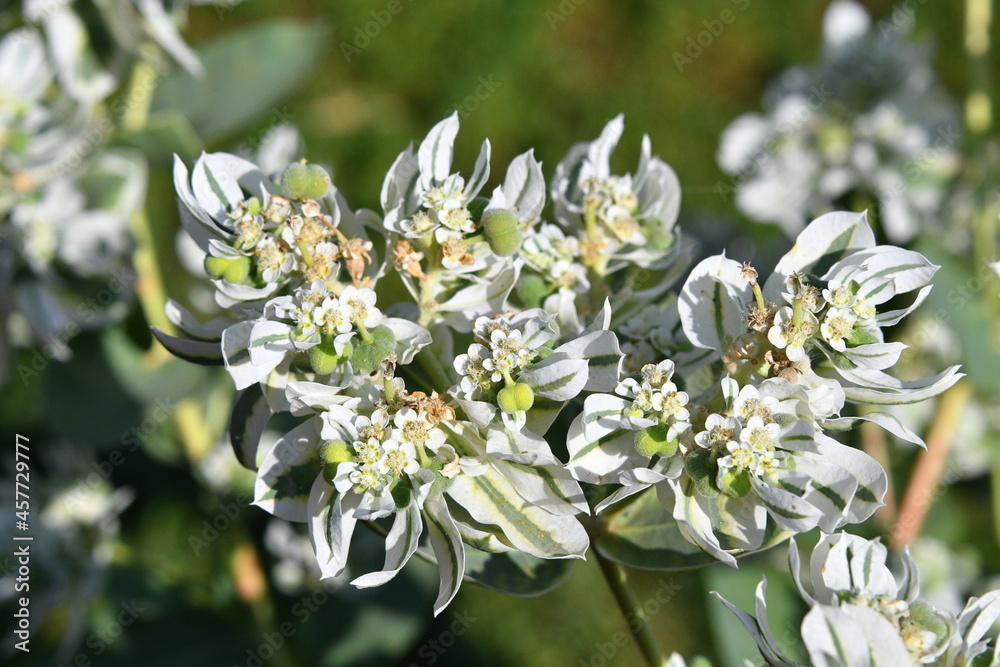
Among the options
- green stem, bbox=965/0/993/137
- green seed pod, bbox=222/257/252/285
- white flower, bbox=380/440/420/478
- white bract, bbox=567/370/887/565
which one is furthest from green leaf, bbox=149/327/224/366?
green stem, bbox=965/0/993/137

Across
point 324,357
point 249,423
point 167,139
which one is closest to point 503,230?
point 324,357

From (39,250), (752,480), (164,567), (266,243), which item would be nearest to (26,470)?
(164,567)

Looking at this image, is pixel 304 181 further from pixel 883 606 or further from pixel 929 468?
pixel 929 468

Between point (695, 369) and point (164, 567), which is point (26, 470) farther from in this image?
point (695, 369)

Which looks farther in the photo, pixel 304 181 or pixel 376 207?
pixel 376 207

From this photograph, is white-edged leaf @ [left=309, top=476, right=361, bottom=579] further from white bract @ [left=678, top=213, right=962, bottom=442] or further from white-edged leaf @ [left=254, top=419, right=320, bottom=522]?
white bract @ [left=678, top=213, right=962, bottom=442]

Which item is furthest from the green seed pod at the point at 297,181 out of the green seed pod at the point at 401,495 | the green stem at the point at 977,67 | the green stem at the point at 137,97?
the green stem at the point at 977,67
